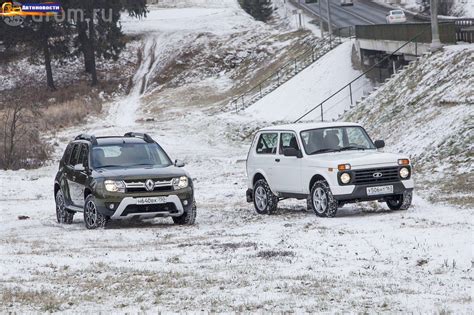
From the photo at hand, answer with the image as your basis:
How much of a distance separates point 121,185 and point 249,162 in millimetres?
3942

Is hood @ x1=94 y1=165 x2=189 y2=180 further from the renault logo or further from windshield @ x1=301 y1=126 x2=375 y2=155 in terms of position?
windshield @ x1=301 y1=126 x2=375 y2=155

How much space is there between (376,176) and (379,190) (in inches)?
11.1

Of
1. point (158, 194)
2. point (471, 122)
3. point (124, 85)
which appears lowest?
point (124, 85)

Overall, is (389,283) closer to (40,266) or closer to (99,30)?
(40,266)

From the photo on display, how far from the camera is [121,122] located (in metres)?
58.4

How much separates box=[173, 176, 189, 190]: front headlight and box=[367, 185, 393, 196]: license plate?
3368 millimetres

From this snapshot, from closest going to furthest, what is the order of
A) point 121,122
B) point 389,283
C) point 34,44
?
point 389,283 < point 121,122 < point 34,44

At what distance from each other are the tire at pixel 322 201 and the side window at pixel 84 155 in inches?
173

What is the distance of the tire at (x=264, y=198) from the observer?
1975cm

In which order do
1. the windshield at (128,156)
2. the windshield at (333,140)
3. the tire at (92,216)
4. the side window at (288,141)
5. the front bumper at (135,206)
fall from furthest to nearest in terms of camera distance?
the side window at (288,141)
the windshield at (333,140)
the windshield at (128,156)
the tire at (92,216)
the front bumper at (135,206)

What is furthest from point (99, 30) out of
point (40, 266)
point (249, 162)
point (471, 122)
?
point (40, 266)

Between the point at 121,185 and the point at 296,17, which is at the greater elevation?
the point at 121,185

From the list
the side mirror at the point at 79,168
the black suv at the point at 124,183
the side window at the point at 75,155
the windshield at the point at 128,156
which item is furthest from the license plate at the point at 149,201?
the side window at the point at 75,155

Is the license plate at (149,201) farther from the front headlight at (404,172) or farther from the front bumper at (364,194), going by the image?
the front headlight at (404,172)
